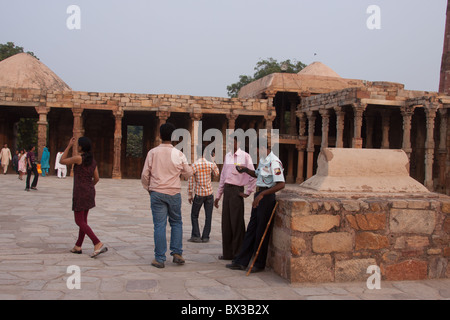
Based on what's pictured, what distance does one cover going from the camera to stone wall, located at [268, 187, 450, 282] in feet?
15.3

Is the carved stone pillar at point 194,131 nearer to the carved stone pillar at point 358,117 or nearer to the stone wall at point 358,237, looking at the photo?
the carved stone pillar at point 358,117

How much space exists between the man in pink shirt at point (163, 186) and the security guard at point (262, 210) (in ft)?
2.33

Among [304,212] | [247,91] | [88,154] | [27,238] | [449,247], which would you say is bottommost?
[27,238]

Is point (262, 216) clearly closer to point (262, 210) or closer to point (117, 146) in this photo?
point (262, 210)

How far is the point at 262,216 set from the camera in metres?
5.10

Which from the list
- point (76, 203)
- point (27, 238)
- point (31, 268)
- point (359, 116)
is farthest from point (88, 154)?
point (359, 116)

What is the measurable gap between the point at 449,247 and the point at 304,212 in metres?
1.74

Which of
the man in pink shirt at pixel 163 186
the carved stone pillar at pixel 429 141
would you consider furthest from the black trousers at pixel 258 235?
the carved stone pillar at pixel 429 141

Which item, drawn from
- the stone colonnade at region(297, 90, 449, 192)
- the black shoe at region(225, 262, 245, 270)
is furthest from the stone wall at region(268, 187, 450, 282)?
the stone colonnade at region(297, 90, 449, 192)

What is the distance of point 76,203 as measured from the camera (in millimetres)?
5551

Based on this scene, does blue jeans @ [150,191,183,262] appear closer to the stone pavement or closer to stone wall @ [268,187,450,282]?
the stone pavement

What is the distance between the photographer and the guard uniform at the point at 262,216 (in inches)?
200
